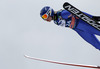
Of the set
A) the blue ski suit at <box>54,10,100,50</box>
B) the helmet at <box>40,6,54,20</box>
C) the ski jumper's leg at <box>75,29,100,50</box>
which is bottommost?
the ski jumper's leg at <box>75,29,100,50</box>

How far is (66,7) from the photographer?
21.1 feet

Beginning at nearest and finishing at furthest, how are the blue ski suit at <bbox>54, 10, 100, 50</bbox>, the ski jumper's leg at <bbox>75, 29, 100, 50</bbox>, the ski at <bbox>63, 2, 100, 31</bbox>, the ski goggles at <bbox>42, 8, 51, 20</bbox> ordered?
1. the ski at <bbox>63, 2, 100, 31</bbox>
2. the blue ski suit at <bbox>54, 10, 100, 50</bbox>
3. the ski goggles at <bbox>42, 8, 51, 20</bbox>
4. the ski jumper's leg at <bbox>75, 29, 100, 50</bbox>

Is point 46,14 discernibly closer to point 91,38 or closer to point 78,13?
point 78,13

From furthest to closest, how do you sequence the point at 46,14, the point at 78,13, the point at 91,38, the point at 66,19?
the point at 91,38, the point at 46,14, the point at 66,19, the point at 78,13

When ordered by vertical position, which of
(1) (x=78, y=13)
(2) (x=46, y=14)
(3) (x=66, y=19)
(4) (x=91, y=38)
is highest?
(1) (x=78, y=13)

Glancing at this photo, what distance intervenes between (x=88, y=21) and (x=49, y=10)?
4.83 feet

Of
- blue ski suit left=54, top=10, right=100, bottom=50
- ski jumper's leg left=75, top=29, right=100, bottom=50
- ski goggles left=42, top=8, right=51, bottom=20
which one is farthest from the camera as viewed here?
ski jumper's leg left=75, top=29, right=100, bottom=50

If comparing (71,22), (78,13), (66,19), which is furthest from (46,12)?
(78,13)

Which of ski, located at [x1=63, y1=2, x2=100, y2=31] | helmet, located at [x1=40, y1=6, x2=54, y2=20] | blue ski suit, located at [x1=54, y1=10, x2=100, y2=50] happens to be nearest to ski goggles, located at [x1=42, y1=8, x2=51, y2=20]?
helmet, located at [x1=40, y1=6, x2=54, y2=20]

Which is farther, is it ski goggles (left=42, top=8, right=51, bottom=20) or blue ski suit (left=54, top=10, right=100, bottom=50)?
ski goggles (left=42, top=8, right=51, bottom=20)

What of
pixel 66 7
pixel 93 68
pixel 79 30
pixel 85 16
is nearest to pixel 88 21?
pixel 85 16

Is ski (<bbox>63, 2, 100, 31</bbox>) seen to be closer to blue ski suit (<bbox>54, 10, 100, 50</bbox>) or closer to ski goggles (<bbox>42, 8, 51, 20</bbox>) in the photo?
blue ski suit (<bbox>54, 10, 100, 50</bbox>)

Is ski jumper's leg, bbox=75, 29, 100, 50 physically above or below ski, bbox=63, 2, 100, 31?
below

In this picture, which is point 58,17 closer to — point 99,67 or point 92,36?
point 92,36
